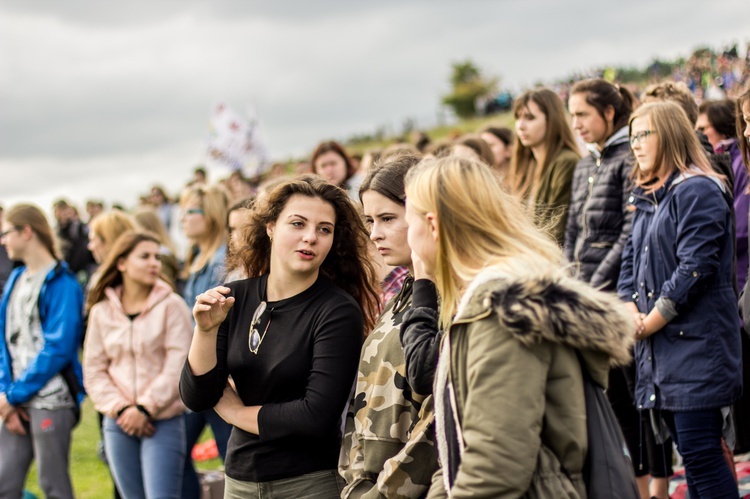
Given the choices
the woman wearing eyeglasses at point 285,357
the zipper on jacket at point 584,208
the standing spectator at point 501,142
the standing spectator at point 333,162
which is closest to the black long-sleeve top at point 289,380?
the woman wearing eyeglasses at point 285,357

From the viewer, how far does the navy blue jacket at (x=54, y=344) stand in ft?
18.5

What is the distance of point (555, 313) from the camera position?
2205mm

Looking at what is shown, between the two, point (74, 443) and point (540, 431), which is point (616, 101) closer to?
point (540, 431)

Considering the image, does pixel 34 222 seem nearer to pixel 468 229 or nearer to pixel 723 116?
pixel 468 229

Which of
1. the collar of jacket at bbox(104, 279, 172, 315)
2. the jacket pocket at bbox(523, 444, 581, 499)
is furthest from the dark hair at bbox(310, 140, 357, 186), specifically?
the jacket pocket at bbox(523, 444, 581, 499)

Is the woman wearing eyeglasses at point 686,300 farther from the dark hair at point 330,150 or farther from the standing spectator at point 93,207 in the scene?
the standing spectator at point 93,207

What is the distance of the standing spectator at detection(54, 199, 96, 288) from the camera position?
44.5 feet

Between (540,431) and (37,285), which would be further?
(37,285)

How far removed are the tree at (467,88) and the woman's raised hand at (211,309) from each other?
55.5 metres

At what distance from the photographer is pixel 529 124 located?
5.98m

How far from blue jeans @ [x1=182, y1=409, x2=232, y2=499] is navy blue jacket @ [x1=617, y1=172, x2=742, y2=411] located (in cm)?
281

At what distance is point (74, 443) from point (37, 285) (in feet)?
13.2

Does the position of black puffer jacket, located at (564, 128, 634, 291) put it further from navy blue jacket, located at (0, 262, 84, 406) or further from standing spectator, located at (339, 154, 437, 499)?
navy blue jacket, located at (0, 262, 84, 406)

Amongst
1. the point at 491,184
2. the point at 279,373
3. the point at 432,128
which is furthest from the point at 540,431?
the point at 432,128
